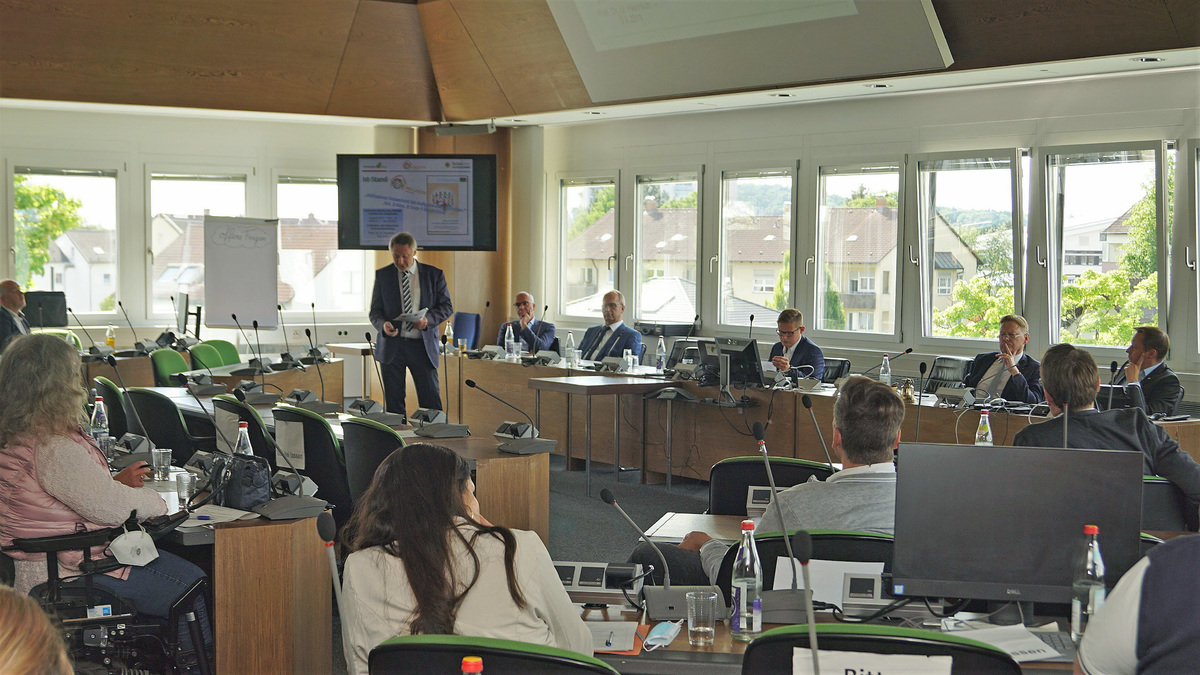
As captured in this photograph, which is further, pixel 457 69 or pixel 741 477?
pixel 457 69

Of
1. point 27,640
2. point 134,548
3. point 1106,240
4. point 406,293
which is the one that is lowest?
point 134,548

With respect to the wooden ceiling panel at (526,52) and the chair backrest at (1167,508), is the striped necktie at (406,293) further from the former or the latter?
the chair backrest at (1167,508)

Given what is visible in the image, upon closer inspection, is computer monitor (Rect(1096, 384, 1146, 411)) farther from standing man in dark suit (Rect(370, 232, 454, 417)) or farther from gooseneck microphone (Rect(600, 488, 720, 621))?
standing man in dark suit (Rect(370, 232, 454, 417))

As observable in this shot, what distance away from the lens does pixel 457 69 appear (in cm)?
904

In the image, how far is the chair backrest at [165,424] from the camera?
5117 millimetres

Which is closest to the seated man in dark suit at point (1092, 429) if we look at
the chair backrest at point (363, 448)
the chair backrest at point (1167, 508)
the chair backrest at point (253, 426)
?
the chair backrest at point (1167, 508)

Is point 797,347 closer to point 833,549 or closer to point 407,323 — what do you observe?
point 407,323

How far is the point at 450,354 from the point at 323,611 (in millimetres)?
5336

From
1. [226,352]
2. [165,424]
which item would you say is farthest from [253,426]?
[226,352]

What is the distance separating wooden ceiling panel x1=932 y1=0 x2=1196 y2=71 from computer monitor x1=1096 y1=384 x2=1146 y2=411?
6.81 ft

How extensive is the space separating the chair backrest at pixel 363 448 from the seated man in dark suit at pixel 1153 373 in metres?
3.91

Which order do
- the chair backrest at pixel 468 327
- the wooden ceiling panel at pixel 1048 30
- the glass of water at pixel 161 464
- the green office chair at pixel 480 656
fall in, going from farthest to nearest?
the chair backrest at pixel 468 327 < the wooden ceiling panel at pixel 1048 30 < the glass of water at pixel 161 464 < the green office chair at pixel 480 656

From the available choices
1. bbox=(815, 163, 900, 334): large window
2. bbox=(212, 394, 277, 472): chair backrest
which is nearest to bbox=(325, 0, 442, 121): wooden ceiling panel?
bbox=(815, 163, 900, 334): large window

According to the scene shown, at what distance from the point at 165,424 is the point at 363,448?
152cm
